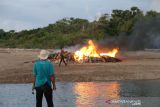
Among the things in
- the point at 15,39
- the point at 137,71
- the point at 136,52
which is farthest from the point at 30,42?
the point at 137,71

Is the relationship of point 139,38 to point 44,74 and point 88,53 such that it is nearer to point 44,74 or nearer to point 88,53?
point 88,53

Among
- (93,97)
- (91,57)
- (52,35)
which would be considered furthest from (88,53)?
(52,35)

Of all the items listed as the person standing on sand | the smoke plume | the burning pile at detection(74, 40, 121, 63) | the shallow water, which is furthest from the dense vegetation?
the person standing on sand

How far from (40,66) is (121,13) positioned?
6770cm

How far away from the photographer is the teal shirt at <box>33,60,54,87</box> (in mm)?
13430

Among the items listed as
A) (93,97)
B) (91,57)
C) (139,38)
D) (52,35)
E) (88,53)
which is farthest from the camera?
(52,35)

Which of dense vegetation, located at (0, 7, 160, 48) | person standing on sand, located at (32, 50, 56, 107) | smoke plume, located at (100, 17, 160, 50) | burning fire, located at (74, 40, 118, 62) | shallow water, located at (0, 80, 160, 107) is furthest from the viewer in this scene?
dense vegetation, located at (0, 7, 160, 48)

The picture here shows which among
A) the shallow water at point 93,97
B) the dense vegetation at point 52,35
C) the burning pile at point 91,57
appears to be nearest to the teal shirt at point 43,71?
the shallow water at point 93,97

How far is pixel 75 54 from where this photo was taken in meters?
46.1

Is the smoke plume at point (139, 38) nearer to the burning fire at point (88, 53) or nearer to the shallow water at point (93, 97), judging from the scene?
the burning fire at point (88, 53)

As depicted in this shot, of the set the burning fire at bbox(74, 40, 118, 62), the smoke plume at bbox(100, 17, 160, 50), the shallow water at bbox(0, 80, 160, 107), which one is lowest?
the shallow water at bbox(0, 80, 160, 107)

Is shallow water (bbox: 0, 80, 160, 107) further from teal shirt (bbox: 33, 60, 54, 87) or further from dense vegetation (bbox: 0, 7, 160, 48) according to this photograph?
dense vegetation (bbox: 0, 7, 160, 48)

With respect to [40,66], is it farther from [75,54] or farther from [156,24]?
[156,24]

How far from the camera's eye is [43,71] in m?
13.4
